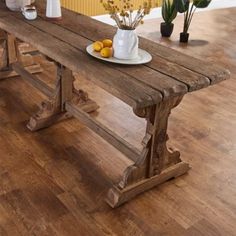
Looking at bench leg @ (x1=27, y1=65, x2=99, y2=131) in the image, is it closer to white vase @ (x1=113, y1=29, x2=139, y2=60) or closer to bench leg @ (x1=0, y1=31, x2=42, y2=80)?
white vase @ (x1=113, y1=29, x2=139, y2=60)

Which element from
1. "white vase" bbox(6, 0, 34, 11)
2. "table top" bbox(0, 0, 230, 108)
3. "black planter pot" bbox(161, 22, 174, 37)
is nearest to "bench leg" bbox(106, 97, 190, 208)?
"table top" bbox(0, 0, 230, 108)

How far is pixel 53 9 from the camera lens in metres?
2.41

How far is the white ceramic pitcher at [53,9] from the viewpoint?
2.40 meters

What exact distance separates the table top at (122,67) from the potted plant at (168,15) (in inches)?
84.9

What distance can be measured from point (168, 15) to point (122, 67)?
9.56 ft

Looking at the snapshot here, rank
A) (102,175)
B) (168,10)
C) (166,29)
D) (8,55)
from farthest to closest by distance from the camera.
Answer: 1. (166,29)
2. (168,10)
3. (8,55)
4. (102,175)

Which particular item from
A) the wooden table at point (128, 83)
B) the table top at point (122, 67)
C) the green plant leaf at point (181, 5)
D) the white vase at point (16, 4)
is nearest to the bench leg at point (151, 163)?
the wooden table at point (128, 83)

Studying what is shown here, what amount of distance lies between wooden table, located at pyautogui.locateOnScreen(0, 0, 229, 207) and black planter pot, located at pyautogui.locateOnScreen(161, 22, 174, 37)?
2.22 meters

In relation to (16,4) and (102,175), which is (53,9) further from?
(102,175)

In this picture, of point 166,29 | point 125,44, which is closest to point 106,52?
point 125,44

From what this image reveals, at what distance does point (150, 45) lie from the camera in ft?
6.81

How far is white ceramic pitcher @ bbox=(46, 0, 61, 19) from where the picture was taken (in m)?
2.40

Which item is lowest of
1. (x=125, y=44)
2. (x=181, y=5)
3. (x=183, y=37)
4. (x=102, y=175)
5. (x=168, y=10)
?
(x=183, y=37)

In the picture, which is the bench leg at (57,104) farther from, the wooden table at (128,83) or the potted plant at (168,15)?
the potted plant at (168,15)
